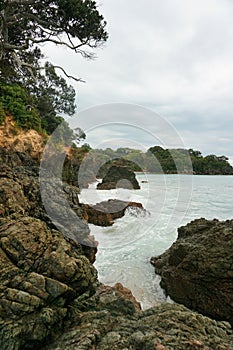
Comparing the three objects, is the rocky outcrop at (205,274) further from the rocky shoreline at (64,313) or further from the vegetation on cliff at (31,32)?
the vegetation on cliff at (31,32)

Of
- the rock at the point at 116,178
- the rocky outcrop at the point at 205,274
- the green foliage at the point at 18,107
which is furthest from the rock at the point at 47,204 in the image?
the rock at the point at 116,178

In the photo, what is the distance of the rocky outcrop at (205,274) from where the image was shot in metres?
4.15

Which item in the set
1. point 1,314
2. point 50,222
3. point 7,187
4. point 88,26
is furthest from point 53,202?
point 88,26

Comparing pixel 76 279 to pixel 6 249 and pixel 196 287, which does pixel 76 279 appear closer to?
pixel 6 249

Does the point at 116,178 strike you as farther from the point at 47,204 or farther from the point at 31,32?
the point at 47,204

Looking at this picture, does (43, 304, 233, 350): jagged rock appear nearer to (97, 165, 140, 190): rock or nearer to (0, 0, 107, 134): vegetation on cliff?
(0, 0, 107, 134): vegetation on cliff

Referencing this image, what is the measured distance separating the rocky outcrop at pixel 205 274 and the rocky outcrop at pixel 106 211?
166 inches

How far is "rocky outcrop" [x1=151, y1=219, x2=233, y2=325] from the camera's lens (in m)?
4.15

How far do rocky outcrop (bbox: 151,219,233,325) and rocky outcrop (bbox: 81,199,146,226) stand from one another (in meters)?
4.23

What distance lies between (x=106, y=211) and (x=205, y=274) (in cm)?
684

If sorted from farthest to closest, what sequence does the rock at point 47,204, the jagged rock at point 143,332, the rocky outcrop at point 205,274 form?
the rocky outcrop at point 205,274
the rock at point 47,204
the jagged rock at point 143,332

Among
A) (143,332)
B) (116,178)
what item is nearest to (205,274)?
(143,332)

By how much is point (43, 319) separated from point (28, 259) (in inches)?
24.0

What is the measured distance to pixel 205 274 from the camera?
445 cm
